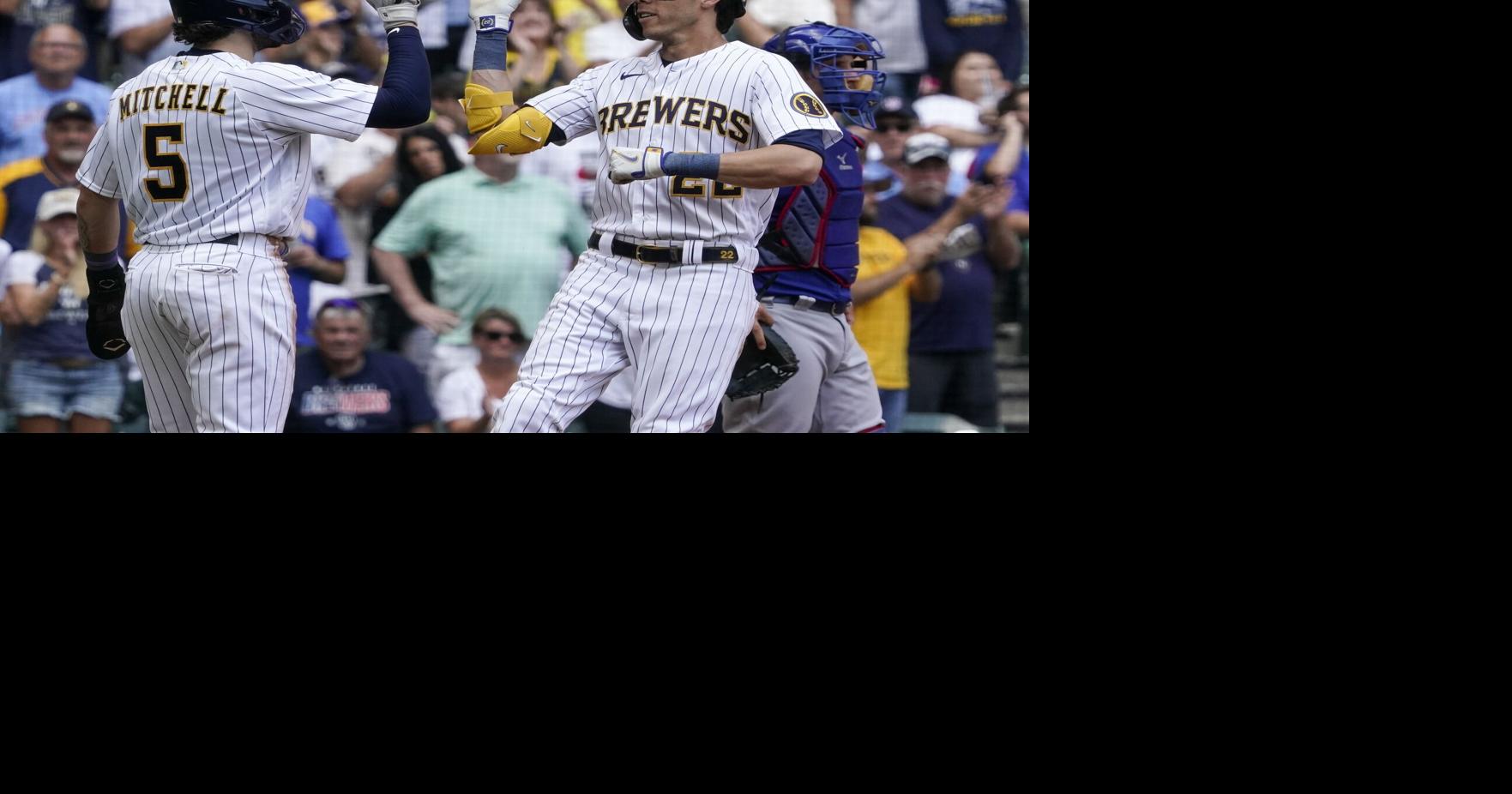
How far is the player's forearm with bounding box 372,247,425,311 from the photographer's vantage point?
12.2 feet

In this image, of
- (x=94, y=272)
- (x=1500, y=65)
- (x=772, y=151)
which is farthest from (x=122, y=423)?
(x=1500, y=65)

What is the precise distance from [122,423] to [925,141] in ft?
5.84

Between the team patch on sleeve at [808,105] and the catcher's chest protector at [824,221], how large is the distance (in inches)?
12.3

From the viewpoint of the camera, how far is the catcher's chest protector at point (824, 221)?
137 inches

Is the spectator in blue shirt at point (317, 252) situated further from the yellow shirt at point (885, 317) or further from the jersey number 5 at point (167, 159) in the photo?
the yellow shirt at point (885, 317)

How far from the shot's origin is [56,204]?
3.66 metres

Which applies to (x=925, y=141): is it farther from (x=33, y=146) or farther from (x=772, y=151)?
(x=33, y=146)

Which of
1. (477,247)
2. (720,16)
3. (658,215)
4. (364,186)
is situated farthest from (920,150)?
(364,186)

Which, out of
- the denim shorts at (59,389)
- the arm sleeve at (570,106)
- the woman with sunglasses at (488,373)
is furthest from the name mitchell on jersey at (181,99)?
the woman with sunglasses at (488,373)

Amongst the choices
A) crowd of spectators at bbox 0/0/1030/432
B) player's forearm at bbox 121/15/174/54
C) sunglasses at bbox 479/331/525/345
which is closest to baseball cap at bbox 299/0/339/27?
crowd of spectators at bbox 0/0/1030/432

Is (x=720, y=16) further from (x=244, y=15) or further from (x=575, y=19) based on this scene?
(x=244, y=15)

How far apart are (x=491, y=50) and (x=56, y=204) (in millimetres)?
1122

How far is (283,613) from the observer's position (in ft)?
9.66

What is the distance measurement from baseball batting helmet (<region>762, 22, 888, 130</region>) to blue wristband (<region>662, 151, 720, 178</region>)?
50 centimetres
